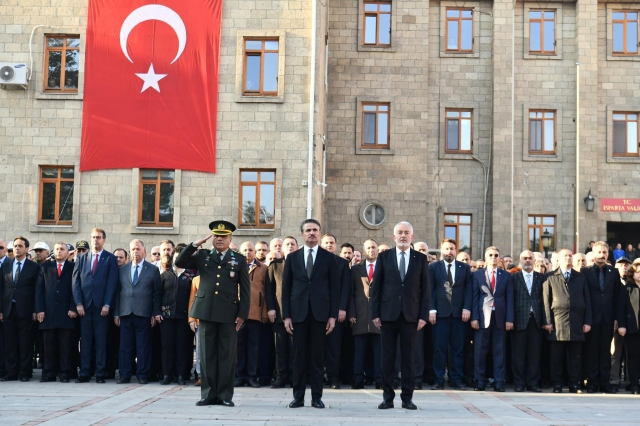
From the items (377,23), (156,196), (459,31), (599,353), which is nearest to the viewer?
(599,353)

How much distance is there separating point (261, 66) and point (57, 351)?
1175 cm

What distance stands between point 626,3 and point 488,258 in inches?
703

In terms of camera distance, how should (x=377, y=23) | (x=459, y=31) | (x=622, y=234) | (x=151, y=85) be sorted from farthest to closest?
(x=622, y=234), (x=459, y=31), (x=377, y=23), (x=151, y=85)

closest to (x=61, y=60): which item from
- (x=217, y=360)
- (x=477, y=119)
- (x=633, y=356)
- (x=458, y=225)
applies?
(x=477, y=119)

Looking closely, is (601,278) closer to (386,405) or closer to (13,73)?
(386,405)

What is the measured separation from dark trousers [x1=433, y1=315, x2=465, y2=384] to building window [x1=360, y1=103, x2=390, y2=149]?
14462 millimetres

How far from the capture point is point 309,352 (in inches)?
422

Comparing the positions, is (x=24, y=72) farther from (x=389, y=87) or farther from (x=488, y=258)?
(x=488, y=258)

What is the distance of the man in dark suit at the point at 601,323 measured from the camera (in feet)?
45.5

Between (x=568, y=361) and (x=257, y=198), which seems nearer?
(x=568, y=361)

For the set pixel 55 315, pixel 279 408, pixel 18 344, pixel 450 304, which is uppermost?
pixel 450 304

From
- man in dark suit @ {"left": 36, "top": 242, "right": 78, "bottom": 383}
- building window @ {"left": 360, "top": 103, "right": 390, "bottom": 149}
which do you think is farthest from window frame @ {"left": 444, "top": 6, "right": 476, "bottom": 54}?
man in dark suit @ {"left": 36, "top": 242, "right": 78, "bottom": 383}

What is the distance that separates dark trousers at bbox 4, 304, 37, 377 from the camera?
1402cm

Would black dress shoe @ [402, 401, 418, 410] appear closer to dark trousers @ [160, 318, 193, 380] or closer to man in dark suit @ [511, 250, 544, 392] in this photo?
man in dark suit @ [511, 250, 544, 392]
